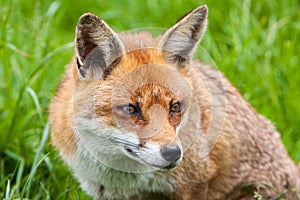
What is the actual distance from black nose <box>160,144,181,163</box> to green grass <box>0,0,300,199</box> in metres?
1.37

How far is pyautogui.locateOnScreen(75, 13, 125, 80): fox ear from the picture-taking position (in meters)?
4.43

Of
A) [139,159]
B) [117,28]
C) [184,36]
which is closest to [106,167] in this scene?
[139,159]

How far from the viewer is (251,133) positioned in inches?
221

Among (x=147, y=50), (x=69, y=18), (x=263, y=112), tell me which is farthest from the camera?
(x=69, y=18)

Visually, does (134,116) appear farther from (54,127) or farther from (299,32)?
(299,32)

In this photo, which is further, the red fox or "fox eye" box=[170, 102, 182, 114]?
"fox eye" box=[170, 102, 182, 114]

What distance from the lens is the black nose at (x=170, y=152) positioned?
4273 mm

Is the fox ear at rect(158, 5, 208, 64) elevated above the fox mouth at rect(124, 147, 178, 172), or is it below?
above

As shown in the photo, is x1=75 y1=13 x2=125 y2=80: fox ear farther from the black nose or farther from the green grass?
the green grass

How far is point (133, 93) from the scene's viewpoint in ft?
14.8

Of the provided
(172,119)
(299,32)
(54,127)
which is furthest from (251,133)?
(299,32)

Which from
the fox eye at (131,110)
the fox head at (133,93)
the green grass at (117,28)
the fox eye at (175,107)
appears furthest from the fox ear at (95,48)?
the green grass at (117,28)

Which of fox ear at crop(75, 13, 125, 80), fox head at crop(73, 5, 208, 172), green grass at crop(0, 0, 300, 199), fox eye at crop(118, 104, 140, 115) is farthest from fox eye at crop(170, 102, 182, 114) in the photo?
green grass at crop(0, 0, 300, 199)

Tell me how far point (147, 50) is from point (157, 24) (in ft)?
10.8
